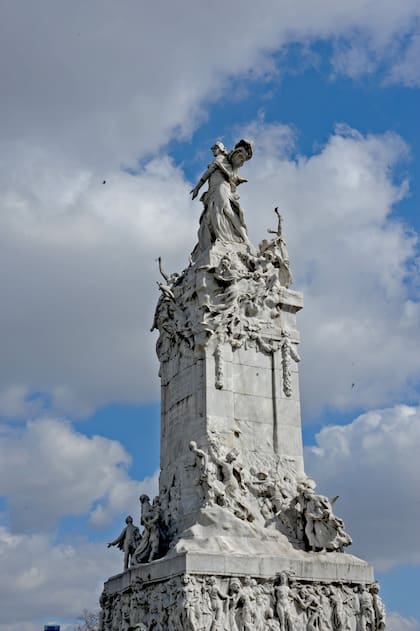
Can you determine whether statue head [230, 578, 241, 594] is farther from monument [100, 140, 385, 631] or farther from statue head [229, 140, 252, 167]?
statue head [229, 140, 252, 167]

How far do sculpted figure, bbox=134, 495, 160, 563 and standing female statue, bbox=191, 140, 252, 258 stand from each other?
6.94 m

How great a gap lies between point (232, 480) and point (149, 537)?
253 centimetres

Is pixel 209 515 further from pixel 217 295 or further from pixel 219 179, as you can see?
pixel 219 179

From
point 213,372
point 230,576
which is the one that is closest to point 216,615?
point 230,576

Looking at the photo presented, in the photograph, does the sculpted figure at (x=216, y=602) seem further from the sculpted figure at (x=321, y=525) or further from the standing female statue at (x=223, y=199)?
the standing female statue at (x=223, y=199)

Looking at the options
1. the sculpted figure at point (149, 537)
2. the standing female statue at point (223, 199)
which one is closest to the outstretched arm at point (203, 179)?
the standing female statue at point (223, 199)

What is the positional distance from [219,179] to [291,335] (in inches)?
184

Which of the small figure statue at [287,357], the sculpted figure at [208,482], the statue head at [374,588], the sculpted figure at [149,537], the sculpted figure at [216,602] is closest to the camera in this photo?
the sculpted figure at [216,602]

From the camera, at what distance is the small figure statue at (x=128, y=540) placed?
73.8 ft

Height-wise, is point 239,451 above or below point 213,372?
below

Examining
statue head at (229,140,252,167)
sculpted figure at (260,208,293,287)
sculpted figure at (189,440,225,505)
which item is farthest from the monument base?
statue head at (229,140,252,167)

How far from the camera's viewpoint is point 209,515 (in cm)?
2012

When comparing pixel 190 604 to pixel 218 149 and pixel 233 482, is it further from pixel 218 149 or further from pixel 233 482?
pixel 218 149

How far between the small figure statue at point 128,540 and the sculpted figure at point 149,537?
836 millimetres
